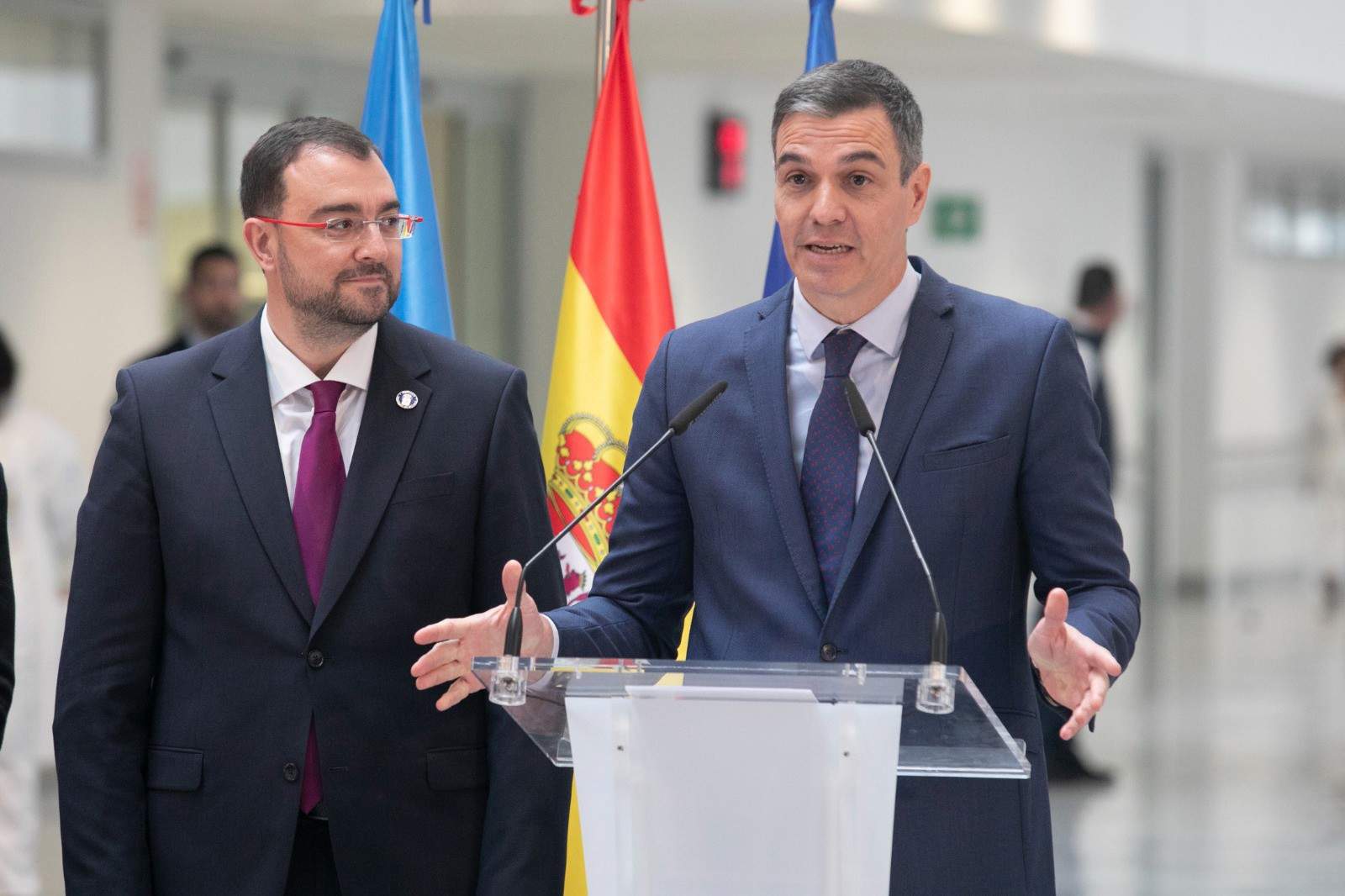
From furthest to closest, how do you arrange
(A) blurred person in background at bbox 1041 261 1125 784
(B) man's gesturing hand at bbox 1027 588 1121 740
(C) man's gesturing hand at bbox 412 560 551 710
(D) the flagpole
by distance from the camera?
(A) blurred person in background at bbox 1041 261 1125 784 → (D) the flagpole → (C) man's gesturing hand at bbox 412 560 551 710 → (B) man's gesturing hand at bbox 1027 588 1121 740

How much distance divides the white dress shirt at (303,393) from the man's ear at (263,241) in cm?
11

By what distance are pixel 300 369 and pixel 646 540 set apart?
552mm

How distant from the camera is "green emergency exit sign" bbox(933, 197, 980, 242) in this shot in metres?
10.8

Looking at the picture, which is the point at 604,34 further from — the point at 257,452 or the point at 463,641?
the point at 463,641

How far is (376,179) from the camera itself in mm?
2641

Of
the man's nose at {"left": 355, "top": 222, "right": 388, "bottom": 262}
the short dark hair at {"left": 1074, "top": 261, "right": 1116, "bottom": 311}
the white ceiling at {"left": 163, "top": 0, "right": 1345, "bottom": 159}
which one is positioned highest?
the white ceiling at {"left": 163, "top": 0, "right": 1345, "bottom": 159}

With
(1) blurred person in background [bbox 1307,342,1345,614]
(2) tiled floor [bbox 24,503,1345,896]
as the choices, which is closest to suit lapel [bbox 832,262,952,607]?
(2) tiled floor [bbox 24,503,1345,896]

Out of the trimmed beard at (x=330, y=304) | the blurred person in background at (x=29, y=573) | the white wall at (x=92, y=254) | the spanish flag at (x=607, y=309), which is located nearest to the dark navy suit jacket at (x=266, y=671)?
the trimmed beard at (x=330, y=304)

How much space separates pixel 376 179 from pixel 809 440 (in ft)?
2.41

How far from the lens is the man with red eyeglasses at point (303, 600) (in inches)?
99.1

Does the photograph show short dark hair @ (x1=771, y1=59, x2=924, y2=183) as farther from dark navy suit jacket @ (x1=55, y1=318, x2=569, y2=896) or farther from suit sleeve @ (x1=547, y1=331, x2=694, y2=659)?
dark navy suit jacket @ (x1=55, y1=318, x2=569, y2=896)

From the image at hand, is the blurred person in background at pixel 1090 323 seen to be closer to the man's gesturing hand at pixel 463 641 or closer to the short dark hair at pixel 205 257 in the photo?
the short dark hair at pixel 205 257

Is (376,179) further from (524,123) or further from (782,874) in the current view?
(524,123)

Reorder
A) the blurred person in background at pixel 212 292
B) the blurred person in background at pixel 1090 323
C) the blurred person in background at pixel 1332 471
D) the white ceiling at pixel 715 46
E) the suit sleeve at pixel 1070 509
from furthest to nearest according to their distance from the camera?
the blurred person in background at pixel 1332 471 < the blurred person in background at pixel 1090 323 < the white ceiling at pixel 715 46 < the blurred person in background at pixel 212 292 < the suit sleeve at pixel 1070 509
